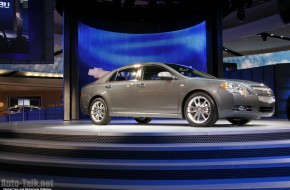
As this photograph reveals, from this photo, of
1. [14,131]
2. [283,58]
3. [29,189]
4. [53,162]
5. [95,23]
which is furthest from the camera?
[283,58]

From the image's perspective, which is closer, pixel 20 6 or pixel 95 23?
pixel 20 6

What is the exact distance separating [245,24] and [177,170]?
16.0 metres

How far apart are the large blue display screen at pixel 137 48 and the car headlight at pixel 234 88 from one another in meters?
6.56

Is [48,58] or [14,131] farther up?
[48,58]

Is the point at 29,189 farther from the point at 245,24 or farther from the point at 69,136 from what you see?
the point at 245,24

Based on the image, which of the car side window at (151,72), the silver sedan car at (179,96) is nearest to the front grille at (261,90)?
the silver sedan car at (179,96)

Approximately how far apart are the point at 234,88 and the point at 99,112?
307 cm

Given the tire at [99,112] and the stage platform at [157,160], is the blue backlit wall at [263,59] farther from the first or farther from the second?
the stage platform at [157,160]

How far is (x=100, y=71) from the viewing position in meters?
12.3

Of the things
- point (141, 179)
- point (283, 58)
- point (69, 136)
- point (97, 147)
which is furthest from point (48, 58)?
point (283, 58)

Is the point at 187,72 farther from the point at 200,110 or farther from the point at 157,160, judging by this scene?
the point at 157,160

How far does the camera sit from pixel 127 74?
275 inches

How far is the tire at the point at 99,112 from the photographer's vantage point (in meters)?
7.16

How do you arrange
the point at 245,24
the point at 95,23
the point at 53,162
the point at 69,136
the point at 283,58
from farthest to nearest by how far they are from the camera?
the point at 283,58 → the point at 245,24 → the point at 95,23 → the point at 69,136 → the point at 53,162
